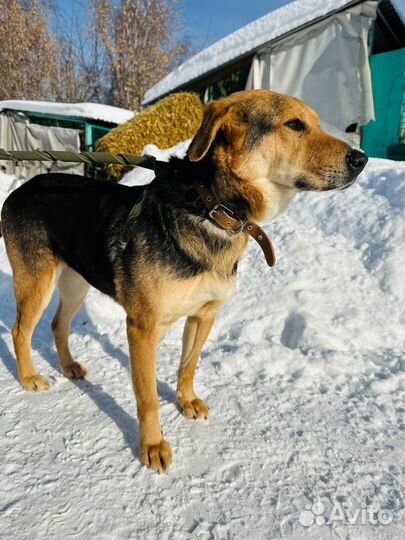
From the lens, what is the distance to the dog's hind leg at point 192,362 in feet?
8.74

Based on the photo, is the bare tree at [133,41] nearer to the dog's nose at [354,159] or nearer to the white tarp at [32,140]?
the white tarp at [32,140]

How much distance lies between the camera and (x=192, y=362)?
2773 mm

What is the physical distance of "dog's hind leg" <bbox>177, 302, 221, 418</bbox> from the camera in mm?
2664

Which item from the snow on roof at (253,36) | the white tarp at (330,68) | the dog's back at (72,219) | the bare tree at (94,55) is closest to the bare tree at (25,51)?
the bare tree at (94,55)

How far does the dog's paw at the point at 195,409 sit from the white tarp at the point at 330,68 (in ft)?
27.6

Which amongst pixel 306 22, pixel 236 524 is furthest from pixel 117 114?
pixel 236 524

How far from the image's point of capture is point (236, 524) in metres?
1.83

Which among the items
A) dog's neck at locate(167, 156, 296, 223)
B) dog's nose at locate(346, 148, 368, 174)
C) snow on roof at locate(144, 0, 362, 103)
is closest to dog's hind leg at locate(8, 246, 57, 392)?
dog's neck at locate(167, 156, 296, 223)

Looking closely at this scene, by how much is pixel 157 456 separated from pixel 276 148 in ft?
6.26

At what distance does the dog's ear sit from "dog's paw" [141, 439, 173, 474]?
1.65 meters

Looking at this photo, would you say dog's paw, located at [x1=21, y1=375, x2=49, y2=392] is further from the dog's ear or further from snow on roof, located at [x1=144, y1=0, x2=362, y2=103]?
snow on roof, located at [x1=144, y1=0, x2=362, y2=103]

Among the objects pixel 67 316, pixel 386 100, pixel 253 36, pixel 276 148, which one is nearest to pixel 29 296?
pixel 67 316

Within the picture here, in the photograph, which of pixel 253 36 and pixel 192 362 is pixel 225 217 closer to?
pixel 192 362

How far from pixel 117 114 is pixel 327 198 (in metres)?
10.5
